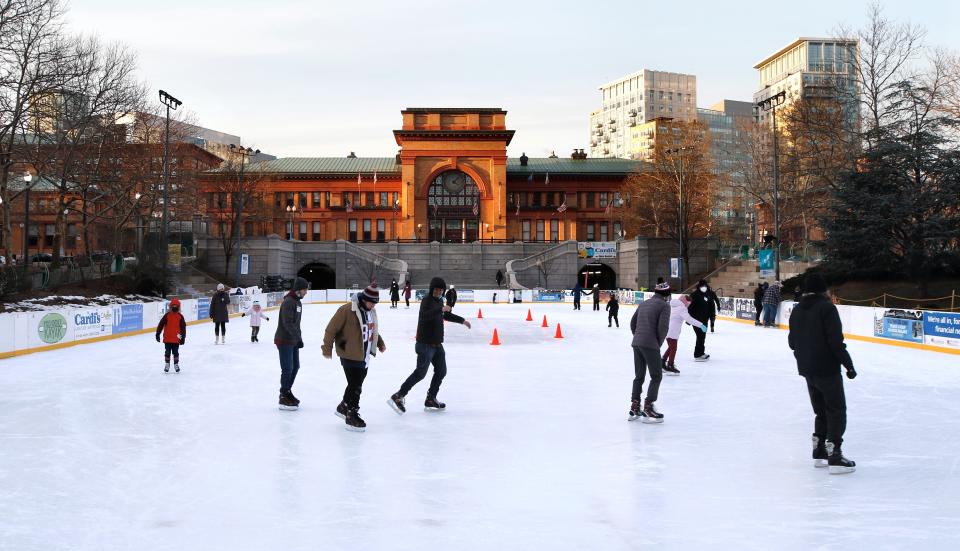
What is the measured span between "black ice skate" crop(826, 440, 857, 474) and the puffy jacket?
2.55 meters

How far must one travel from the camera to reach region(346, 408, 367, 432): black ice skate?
859 centimetres

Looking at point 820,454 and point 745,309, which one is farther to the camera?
point 745,309

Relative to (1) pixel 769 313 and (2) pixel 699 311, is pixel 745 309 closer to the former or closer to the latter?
(1) pixel 769 313

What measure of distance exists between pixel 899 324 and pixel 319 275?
57.5 meters

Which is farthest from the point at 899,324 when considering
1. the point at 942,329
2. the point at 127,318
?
the point at 127,318

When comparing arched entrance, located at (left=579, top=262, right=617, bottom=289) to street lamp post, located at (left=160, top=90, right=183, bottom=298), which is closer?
street lamp post, located at (left=160, top=90, right=183, bottom=298)

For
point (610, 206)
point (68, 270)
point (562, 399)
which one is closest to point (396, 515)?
point (562, 399)

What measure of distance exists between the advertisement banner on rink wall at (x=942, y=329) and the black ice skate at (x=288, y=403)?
1686cm

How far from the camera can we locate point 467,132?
3009 inches

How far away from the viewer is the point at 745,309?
31.9 meters

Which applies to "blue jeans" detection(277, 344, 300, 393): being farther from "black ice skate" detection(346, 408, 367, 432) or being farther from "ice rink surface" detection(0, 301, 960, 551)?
"black ice skate" detection(346, 408, 367, 432)

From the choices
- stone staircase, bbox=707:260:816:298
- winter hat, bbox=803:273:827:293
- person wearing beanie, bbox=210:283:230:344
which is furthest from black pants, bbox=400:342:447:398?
stone staircase, bbox=707:260:816:298

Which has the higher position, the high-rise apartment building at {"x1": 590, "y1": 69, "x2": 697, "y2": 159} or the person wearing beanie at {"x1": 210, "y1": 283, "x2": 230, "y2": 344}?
the high-rise apartment building at {"x1": 590, "y1": 69, "x2": 697, "y2": 159}

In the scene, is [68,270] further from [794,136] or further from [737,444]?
[794,136]
